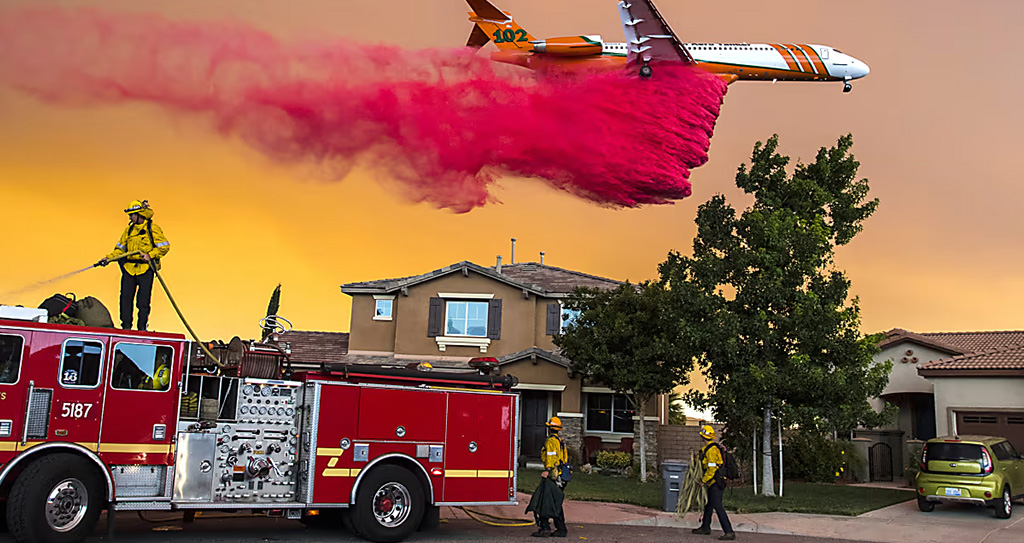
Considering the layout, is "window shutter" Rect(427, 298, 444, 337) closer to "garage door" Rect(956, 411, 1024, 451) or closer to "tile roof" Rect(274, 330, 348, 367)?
"tile roof" Rect(274, 330, 348, 367)

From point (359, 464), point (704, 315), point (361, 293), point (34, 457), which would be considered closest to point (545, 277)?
point (361, 293)

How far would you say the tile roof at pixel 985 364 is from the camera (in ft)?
72.9

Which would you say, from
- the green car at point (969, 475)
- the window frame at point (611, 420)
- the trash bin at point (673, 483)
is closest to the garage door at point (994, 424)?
the green car at point (969, 475)

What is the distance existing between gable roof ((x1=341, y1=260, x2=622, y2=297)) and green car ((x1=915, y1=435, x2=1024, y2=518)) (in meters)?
14.9

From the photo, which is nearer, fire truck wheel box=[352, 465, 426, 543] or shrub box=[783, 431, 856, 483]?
fire truck wheel box=[352, 465, 426, 543]

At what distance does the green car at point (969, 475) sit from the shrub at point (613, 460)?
10.6m

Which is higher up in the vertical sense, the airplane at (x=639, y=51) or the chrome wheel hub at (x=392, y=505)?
the airplane at (x=639, y=51)

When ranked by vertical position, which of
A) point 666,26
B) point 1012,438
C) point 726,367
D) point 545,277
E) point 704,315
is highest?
point 666,26

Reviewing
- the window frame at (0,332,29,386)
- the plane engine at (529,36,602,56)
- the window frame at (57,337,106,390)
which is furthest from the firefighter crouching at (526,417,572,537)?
the plane engine at (529,36,602,56)

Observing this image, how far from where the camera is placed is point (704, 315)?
2127cm

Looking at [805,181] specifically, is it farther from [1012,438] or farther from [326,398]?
[326,398]

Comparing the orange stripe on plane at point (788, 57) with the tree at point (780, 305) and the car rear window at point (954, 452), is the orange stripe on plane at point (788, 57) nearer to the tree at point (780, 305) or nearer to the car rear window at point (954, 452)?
the tree at point (780, 305)

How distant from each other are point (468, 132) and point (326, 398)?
725cm

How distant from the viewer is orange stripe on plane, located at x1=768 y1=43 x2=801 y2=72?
2258 cm
